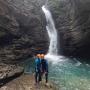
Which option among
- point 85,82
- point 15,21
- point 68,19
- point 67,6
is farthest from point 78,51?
point 85,82

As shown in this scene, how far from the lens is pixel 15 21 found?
34.4 m

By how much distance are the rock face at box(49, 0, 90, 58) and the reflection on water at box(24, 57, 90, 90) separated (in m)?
6.39

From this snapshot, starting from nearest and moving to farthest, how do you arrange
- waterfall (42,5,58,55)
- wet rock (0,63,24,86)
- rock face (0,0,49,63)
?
wet rock (0,63,24,86)
rock face (0,0,49,63)
waterfall (42,5,58,55)

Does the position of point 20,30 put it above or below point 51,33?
above

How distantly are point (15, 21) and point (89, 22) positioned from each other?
459 inches

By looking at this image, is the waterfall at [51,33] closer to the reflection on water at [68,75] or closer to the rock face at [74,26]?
the rock face at [74,26]

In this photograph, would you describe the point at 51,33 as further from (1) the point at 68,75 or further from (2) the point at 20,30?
(1) the point at 68,75

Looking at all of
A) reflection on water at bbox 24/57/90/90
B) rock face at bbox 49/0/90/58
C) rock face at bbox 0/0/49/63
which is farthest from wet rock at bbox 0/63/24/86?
rock face at bbox 49/0/90/58

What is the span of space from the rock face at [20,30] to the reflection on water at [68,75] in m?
3.01

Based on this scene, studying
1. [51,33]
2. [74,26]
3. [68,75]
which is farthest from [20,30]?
[68,75]

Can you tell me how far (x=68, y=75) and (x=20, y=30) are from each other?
14.4 meters

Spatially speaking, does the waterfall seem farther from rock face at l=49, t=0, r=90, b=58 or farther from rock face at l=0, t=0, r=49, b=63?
rock face at l=0, t=0, r=49, b=63

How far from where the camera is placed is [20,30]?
35375mm

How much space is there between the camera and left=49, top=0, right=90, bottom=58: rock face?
33719 millimetres
